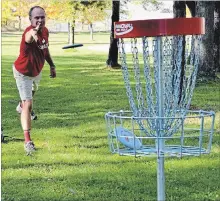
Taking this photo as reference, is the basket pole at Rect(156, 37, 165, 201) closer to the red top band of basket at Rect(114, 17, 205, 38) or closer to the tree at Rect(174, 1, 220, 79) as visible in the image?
the red top band of basket at Rect(114, 17, 205, 38)

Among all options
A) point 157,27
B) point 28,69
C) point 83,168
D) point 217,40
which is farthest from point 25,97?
point 217,40

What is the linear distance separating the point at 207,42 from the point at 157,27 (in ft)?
46.3

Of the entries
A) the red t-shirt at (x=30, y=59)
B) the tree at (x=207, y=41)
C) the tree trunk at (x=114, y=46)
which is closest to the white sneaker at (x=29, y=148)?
the red t-shirt at (x=30, y=59)

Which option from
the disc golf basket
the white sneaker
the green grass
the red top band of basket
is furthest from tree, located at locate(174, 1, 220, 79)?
the red top band of basket

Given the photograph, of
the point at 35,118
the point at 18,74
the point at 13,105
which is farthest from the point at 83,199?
the point at 13,105

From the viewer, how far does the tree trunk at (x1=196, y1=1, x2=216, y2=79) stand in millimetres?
16047

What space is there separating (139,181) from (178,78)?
293 cm

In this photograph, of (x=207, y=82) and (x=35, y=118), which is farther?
(x=207, y=82)

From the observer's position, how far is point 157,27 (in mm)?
3174

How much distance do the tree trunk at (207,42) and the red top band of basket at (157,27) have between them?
1278 cm

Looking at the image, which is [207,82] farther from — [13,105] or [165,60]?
[165,60]

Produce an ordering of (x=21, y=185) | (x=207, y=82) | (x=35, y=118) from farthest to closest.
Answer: (x=207, y=82) → (x=35, y=118) → (x=21, y=185)

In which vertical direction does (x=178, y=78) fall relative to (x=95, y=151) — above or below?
A: above

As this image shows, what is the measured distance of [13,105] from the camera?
13297mm
